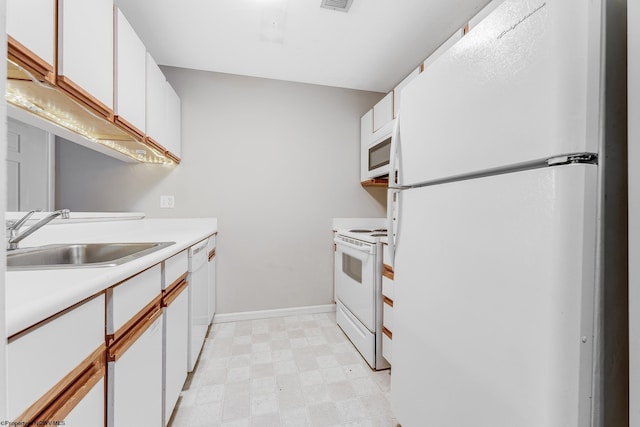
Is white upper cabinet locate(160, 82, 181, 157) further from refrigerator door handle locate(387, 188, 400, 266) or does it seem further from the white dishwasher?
refrigerator door handle locate(387, 188, 400, 266)

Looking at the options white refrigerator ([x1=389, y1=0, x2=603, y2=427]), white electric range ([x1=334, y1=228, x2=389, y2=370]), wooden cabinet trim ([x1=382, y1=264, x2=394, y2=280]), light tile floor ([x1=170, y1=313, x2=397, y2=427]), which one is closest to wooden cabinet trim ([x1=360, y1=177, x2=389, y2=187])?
white electric range ([x1=334, y1=228, x2=389, y2=370])

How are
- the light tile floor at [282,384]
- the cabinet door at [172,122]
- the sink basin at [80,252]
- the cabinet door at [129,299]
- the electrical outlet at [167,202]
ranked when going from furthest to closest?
the electrical outlet at [167,202] → the cabinet door at [172,122] → the light tile floor at [282,384] → the sink basin at [80,252] → the cabinet door at [129,299]

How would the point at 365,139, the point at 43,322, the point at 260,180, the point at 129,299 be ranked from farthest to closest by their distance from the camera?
the point at 365,139 → the point at 260,180 → the point at 129,299 → the point at 43,322

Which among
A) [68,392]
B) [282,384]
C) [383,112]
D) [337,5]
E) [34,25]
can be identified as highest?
[337,5]

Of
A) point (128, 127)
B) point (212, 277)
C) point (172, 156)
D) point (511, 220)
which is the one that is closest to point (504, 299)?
point (511, 220)

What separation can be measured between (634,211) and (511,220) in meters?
0.21

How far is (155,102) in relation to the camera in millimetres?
1821

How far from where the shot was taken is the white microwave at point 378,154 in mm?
2180

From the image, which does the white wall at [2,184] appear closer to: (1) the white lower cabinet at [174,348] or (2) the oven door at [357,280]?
(1) the white lower cabinet at [174,348]

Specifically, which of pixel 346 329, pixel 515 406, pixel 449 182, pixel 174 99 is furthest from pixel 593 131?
pixel 174 99

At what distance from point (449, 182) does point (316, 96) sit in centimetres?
213

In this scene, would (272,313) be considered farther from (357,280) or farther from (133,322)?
(133,322)

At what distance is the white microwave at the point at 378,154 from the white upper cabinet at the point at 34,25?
6.14 feet

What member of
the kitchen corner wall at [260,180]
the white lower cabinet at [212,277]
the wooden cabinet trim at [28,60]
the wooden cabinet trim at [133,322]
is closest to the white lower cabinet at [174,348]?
the wooden cabinet trim at [133,322]
